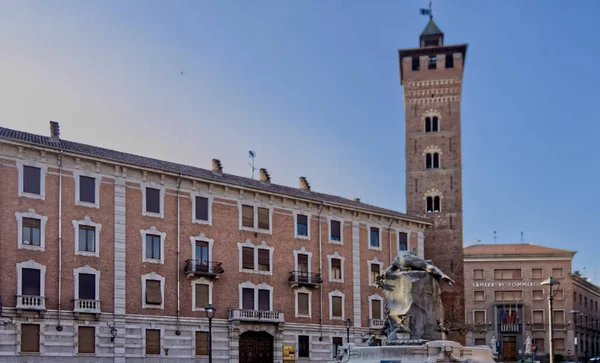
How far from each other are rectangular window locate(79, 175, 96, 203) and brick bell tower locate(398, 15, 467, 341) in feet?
113

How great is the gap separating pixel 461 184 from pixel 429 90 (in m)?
9.51

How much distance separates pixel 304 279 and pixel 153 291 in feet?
37.2

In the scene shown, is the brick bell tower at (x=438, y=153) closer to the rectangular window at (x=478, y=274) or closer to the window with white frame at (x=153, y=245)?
the rectangular window at (x=478, y=274)

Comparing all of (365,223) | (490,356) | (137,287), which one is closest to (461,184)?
(365,223)

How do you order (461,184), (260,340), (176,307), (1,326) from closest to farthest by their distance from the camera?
(1,326) < (176,307) < (260,340) < (461,184)

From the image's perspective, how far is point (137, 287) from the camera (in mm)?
47125

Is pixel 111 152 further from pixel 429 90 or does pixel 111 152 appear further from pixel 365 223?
pixel 429 90

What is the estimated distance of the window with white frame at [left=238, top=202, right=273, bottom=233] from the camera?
173 feet

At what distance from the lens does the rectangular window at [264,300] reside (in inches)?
2082

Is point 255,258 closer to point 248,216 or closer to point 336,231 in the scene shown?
point 248,216

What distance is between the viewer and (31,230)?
43.3m

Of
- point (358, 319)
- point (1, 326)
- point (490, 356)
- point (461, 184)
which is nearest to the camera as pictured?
point (490, 356)

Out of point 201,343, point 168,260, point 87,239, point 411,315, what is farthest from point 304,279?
point 411,315

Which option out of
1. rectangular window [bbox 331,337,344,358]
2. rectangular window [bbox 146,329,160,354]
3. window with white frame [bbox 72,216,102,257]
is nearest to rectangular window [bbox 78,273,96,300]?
window with white frame [bbox 72,216,102,257]
